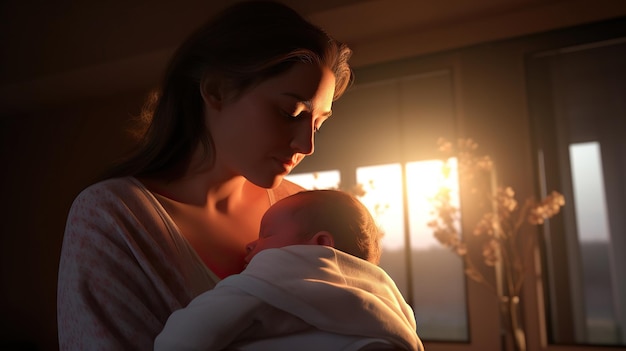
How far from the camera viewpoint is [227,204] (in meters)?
1.02

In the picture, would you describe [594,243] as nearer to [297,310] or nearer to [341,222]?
[341,222]

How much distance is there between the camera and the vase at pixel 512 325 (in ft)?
7.47

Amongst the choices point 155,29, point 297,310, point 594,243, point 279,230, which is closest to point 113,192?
point 279,230

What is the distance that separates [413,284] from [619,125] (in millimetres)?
1256

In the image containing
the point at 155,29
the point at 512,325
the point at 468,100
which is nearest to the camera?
the point at 512,325

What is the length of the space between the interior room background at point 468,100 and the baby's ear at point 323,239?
1951 mm

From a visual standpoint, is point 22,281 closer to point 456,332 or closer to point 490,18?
point 456,332

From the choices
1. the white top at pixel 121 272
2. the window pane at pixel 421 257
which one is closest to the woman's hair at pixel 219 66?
the white top at pixel 121 272

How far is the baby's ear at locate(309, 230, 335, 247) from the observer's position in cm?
85

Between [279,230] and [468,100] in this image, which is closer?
[279,230]

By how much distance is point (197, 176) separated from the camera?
0.99m

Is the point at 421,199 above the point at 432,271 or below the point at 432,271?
above

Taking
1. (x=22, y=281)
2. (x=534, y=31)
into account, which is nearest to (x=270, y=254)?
(x=534, y=31)

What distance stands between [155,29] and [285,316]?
2.92 metres
